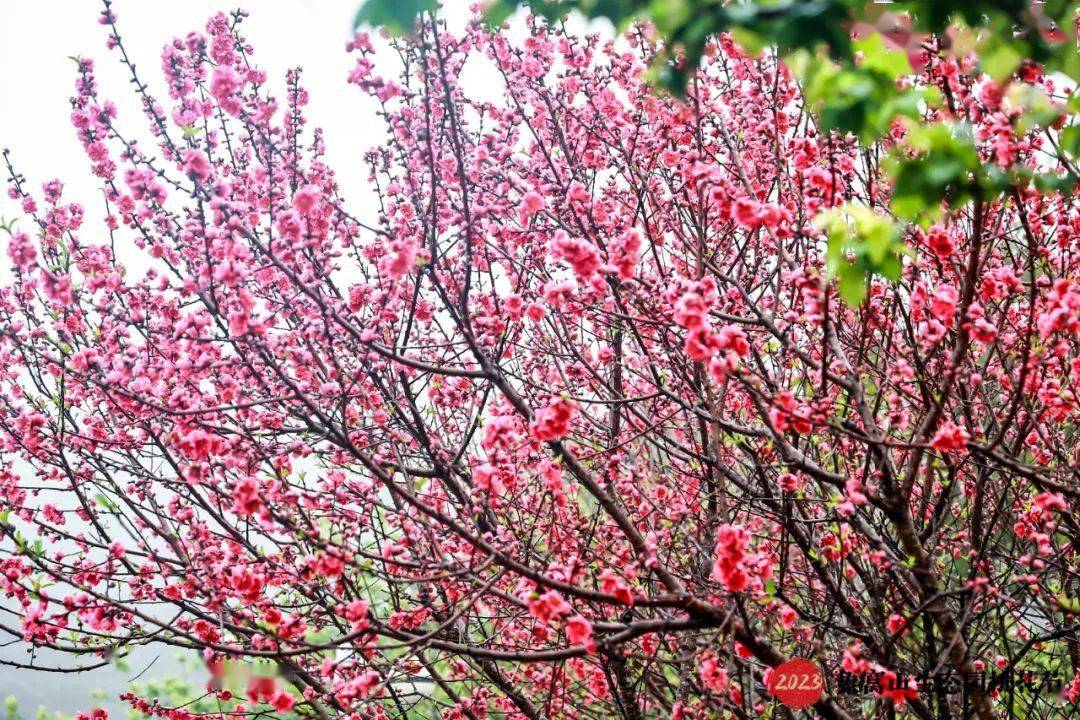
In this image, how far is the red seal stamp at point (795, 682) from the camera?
10.6ft

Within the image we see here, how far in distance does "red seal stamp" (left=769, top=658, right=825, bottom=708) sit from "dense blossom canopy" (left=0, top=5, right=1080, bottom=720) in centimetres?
33

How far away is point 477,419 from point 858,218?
8.93 ft

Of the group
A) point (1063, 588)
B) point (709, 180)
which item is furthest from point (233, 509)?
point (1063, 588)

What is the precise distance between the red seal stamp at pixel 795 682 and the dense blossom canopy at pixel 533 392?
0.33 m

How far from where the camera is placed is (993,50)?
73.1 inches

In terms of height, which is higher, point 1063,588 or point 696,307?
point 696,307

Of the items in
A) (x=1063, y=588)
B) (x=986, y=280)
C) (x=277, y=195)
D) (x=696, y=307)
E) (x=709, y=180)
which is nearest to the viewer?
(x=696, y=307)

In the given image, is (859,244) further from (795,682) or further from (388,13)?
(795,682)

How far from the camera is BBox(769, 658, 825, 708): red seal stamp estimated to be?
323 cm

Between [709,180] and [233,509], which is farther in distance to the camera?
[233,509]

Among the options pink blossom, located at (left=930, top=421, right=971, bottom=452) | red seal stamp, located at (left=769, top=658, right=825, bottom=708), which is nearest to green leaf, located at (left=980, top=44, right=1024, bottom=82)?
pink blossom, located at (left=930, top=421, right=971, bottom=452)

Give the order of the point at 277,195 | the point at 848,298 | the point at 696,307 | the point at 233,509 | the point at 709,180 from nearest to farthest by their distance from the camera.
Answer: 1. the point at 848,298
2. the point at 696,307
3. the point at 709,180
4. the point at 233,509
5. the point at 277,195

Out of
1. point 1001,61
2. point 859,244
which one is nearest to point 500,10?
point 859,244

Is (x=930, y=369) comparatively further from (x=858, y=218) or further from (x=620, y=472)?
(x=858, y=218)
